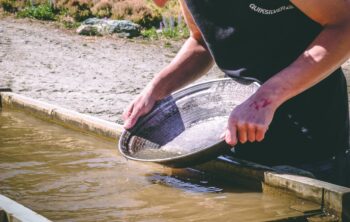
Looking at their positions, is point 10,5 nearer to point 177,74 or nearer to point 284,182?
point 177,74

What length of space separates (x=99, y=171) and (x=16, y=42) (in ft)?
25.5

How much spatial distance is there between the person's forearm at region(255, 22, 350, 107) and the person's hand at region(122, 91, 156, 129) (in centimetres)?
92

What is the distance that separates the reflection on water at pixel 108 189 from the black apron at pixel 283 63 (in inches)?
9.8

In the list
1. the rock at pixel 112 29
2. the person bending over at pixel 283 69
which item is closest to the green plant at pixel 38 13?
the rock at pixel 112 29

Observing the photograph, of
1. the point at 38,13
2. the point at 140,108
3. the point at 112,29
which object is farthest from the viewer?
the point at 38,13

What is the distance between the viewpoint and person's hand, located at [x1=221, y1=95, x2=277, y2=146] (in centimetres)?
217

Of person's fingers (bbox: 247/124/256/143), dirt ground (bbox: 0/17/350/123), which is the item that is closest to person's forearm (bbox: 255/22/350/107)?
person's fingers (bbox: 247/124/256/143)

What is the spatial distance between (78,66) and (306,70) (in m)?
6.52

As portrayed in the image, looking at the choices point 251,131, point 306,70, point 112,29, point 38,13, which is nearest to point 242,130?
point 251,131

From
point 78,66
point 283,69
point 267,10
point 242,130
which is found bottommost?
point 78,66

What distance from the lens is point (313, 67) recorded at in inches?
87.9

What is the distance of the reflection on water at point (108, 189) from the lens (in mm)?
2490

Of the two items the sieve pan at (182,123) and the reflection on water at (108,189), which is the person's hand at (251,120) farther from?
Answer: the sieve pan at (182,123)

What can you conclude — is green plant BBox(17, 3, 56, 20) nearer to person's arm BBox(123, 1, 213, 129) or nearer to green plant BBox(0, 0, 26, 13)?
green plant BBox(0, 0, 26, 13)
